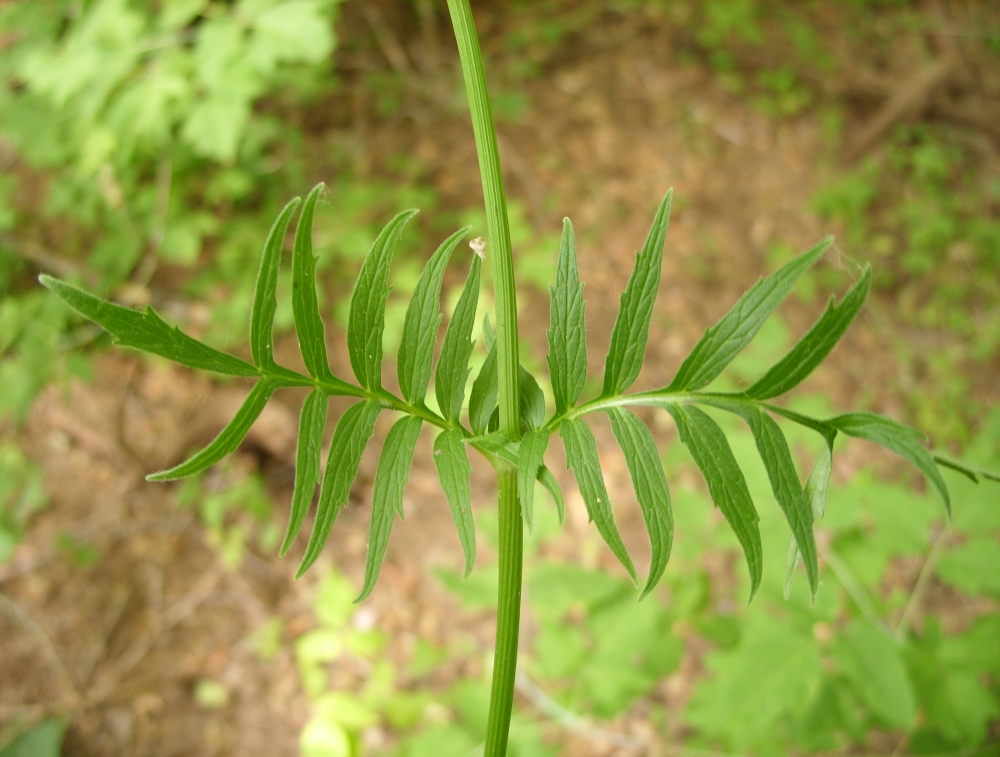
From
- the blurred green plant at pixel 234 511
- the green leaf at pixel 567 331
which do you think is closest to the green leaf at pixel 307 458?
the green leaf at pixel 567 331

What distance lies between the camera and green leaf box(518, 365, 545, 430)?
1153 mm

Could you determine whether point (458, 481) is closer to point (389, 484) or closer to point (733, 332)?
point (389, 484)

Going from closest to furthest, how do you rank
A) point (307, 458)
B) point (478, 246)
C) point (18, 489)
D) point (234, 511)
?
point (307, 458) < point (478, 246) < point (18, 489) < point (234, 511)

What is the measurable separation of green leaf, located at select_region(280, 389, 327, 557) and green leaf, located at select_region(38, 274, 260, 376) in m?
0.11

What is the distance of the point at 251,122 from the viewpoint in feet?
14.9

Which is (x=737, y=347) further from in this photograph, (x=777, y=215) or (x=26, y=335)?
(x=777, y=215)

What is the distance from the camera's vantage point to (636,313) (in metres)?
1.11

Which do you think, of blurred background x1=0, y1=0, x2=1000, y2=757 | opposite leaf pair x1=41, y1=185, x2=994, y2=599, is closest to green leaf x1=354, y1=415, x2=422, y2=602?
opposite leaf pair x1=41, y1=185, x2=994, y2=599

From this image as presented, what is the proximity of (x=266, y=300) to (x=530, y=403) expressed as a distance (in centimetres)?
42

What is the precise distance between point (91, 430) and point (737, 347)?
382 centimetres

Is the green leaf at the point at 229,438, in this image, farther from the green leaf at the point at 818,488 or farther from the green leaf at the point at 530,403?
the green leaf at the point at 818,488

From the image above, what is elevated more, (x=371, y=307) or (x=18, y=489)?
(x=371, y=307)

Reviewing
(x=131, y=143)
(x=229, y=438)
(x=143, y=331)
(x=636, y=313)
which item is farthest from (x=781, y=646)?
(x=131, y=143)

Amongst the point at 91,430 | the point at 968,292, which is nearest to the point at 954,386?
the point at 968,292
